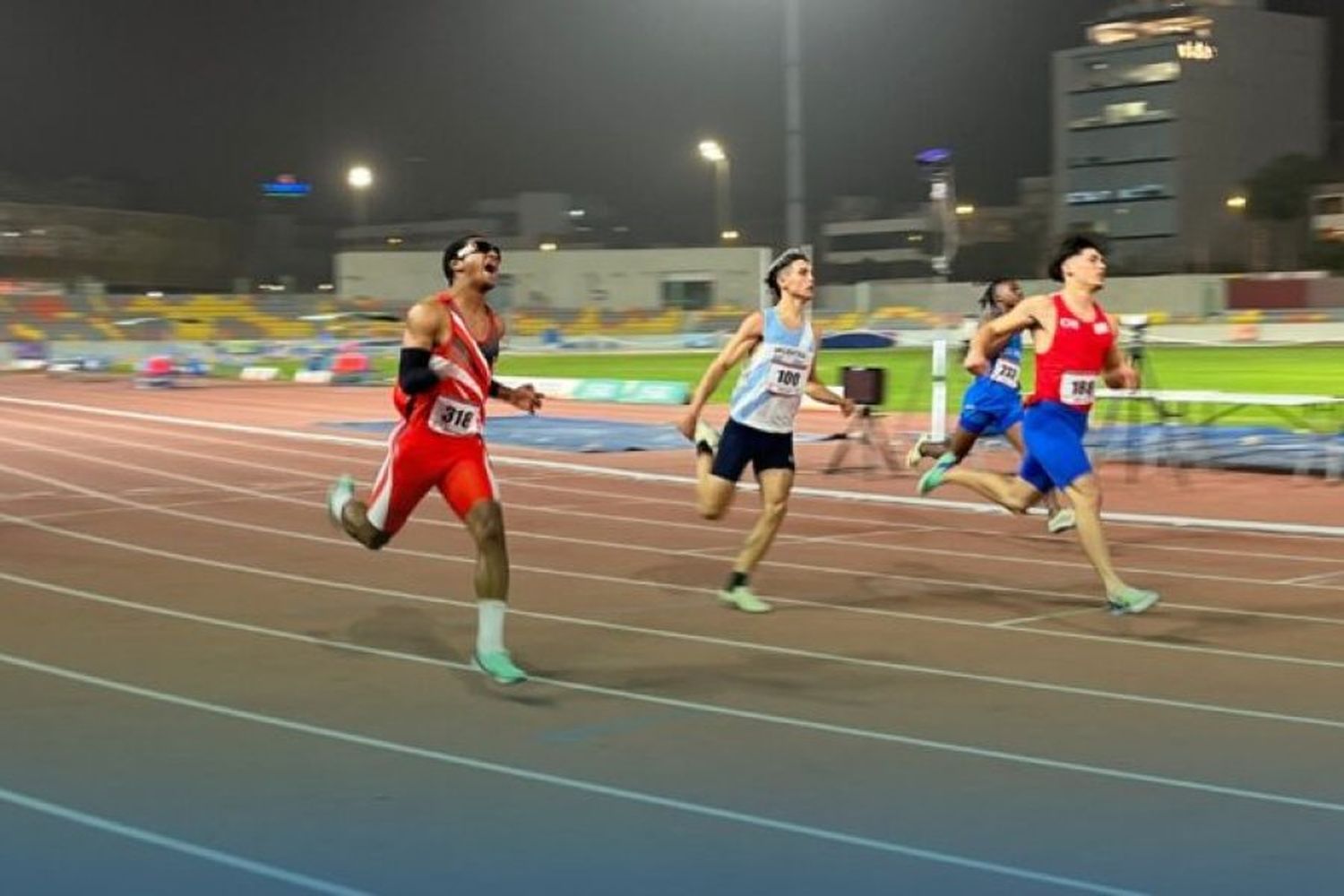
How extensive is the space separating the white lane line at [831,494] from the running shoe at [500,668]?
278 inches

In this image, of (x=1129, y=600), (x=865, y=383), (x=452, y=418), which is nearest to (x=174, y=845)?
(x=452, y=418)

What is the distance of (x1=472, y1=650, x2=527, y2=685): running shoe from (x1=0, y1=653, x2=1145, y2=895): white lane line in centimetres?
95

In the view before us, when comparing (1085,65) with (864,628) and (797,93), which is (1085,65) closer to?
(797,93)

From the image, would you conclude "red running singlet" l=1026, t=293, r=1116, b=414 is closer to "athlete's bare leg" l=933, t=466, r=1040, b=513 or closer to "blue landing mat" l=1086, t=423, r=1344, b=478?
"athlete's bare leg" l=933, t=466, r=1040, b=513

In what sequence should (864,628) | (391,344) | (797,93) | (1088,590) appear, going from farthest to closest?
(391,344), (797,93), (1088,590), (864,628)

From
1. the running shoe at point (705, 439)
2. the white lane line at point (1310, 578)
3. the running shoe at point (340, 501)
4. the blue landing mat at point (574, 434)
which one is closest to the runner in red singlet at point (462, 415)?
the running shoe at point (340, 501)

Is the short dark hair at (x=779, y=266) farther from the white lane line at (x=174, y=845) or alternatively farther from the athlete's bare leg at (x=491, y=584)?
the white lane line at (x=174, y=845)

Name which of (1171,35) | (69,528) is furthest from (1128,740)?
(1171,35)

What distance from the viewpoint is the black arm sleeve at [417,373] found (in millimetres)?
6961

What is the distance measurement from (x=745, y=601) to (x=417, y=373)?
9.07ft

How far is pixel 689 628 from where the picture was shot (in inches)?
337

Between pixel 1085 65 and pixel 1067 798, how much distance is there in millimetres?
146037

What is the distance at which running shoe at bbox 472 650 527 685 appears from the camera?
715 cm

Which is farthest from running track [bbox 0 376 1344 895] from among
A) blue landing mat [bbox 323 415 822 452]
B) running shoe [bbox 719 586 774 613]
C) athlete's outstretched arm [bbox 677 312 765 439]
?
blue landing mat [bbox 323 415 822 452]
